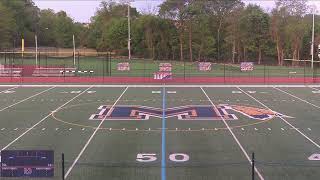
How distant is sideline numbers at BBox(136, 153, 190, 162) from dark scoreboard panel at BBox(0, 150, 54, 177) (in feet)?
19.1

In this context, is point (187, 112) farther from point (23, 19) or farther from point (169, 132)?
point (23, 19)

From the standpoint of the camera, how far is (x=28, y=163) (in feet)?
30.9

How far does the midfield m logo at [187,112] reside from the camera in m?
23.9

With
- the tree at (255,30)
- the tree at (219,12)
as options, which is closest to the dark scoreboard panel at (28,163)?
the tree at (255,30)

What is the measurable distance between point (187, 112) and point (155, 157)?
399 inches

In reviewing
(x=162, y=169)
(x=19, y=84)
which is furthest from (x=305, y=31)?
(x=162, y=169)

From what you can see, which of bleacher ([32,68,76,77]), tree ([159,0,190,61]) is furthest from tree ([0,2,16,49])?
bleacher ([32,68,76,77])

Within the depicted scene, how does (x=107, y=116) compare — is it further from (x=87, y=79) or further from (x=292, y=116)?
(x=87, y=79)

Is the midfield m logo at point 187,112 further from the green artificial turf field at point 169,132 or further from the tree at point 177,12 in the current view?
the tree at point 177,12

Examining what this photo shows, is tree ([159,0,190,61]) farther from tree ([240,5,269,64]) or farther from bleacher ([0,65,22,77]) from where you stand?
bleacher ([0,65,22,77])

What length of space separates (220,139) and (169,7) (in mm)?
76081

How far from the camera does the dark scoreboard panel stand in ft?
30.9

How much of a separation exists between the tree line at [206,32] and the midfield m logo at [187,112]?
51.2m

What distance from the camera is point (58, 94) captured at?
34.3 meters
